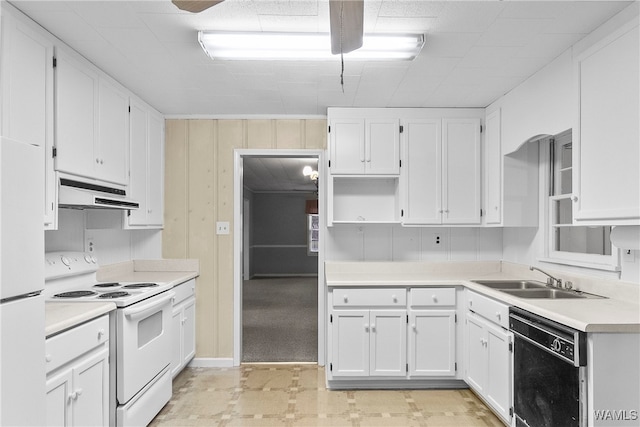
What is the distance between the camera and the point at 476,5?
1.91 meters

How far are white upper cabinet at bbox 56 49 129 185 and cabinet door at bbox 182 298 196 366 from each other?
126 cm

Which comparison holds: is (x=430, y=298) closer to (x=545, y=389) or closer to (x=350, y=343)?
(x=350, y=343)

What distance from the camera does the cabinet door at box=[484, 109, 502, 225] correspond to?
325 cm

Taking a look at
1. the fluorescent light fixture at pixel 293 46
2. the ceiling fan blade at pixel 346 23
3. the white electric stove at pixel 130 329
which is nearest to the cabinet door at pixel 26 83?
the fluorescent light fixture at pixel 293 46

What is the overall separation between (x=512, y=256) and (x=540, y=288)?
70 centimetres

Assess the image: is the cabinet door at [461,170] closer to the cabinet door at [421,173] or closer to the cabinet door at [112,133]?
the cabinet door at [421,173]

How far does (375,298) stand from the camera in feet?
10.6

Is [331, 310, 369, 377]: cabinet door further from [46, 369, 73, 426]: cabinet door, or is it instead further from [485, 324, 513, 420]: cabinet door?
[46, 369, 73, 426]: cabinet door

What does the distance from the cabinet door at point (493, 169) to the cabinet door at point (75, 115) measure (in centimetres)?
297

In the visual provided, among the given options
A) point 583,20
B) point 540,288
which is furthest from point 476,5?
point 540,288

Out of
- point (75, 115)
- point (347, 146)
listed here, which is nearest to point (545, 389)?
point (347, 146)

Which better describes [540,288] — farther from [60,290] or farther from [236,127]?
[60,290]

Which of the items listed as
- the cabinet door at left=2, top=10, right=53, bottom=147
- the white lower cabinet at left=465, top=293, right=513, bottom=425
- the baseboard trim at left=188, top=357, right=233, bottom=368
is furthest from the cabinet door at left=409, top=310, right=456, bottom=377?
the cabinet door at left=2, top=10, right=53, bottom=147

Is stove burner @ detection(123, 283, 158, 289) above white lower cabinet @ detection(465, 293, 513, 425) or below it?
above
